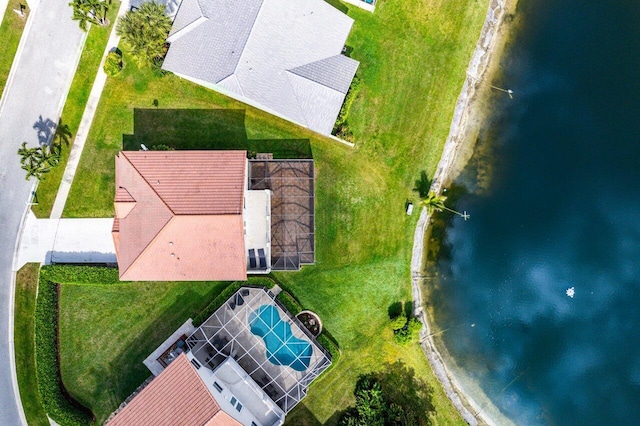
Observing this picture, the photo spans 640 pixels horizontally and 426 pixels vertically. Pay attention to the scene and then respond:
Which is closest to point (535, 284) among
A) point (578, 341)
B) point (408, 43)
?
point (578, 341)

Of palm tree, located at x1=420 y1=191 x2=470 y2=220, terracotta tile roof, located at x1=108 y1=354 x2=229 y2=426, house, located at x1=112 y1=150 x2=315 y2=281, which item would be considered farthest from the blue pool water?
palm tree, located at x1=420 y1=191 x2=470 y2=220

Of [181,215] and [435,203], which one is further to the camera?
[435,203]

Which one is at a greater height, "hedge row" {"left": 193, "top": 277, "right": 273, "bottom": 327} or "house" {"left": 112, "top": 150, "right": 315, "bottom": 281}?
"house" {"left": 112, "top": 150, "right": 315, "bottom": 281}

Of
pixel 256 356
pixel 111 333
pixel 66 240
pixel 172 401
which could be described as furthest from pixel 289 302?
Answer: pixel 66 240

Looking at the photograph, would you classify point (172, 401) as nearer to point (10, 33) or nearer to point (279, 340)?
point (279, 340)

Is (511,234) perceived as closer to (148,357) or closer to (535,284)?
(535,284)

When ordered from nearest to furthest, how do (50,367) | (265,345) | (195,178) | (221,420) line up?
(221,420) < (195,178) < (265,345) < (50,367)

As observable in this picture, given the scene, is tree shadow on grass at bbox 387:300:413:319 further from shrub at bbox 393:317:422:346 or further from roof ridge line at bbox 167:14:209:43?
roof ridge line at bbox 167:14:209:43
